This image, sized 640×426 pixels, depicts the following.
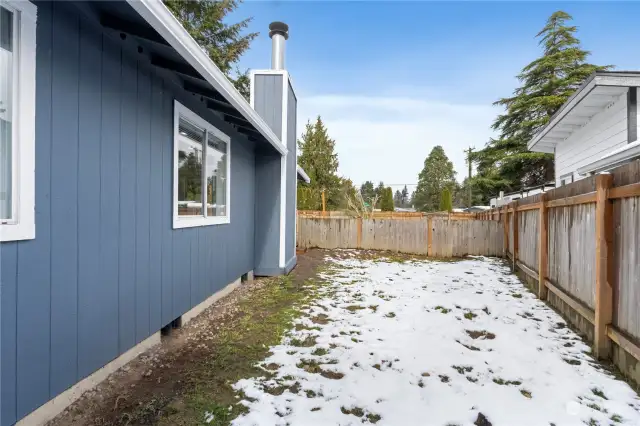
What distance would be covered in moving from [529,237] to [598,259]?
10.4 ft

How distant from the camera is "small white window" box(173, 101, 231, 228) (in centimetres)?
335

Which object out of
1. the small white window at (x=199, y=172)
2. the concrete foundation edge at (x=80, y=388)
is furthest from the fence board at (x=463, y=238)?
the concrete foundation edge at (x=80, y=388)

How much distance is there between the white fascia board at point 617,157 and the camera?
401cm

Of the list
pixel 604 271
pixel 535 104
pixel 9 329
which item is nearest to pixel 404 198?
pixel 535 104

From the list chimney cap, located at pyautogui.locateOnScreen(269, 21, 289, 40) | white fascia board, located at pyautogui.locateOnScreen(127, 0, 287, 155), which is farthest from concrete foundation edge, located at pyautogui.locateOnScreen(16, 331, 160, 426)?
chimney cap, located at pyautogui.locateOnScreen(269, 21, 289, 40)

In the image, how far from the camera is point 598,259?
2.74m

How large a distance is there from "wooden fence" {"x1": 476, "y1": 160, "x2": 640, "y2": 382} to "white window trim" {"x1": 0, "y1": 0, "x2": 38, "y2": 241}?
352cm

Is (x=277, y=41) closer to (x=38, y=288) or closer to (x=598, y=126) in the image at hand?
(x=598, y=126)

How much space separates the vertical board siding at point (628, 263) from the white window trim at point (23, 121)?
352 centimetres

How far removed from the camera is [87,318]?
2088 millimetres

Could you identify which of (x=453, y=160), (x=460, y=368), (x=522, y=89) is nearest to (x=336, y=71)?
(x=460, y=368)

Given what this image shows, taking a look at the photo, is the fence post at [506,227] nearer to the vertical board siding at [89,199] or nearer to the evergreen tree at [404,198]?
the vertical board siding at [89,199]

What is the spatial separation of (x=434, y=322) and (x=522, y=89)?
72.7ft

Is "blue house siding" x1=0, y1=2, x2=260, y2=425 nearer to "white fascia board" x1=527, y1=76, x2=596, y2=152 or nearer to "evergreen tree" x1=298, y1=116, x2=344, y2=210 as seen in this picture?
"white fascia board" x1=527, y1=76, x2=596, y2=152
